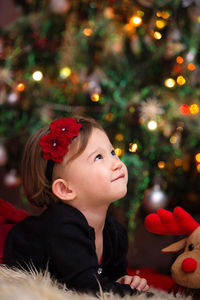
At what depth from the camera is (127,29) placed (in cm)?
178

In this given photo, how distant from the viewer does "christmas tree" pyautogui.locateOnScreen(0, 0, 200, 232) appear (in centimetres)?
161

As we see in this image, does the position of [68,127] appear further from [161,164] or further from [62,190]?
[161,164]

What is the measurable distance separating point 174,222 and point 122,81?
0.87 metres

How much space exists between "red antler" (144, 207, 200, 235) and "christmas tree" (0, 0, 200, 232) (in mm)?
583

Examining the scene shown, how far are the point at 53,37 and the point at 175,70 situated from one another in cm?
60

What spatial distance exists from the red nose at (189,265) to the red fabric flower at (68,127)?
39 centimetres

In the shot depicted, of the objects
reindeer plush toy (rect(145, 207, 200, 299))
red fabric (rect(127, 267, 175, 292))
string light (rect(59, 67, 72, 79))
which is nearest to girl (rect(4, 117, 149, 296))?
reindeer plush toy (rect(145, 207, 200, 299))

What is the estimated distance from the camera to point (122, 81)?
1684 mm

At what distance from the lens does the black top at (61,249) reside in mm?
871

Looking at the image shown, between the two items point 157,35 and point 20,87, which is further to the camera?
point 20,87

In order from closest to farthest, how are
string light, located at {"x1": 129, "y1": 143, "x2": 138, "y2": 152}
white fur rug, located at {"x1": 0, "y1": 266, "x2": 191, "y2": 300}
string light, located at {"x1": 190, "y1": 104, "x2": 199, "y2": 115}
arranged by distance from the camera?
white fur rug, located at {"x1": 0, "y1": 266, "x2": 191, "y2": 300}
string light, located at {"x1": 129, "y1": 143, "x2": 138, "y2": 152}
string light, located at {"x1": 190, "y1": 104, "x2": 199, "y2": 115}

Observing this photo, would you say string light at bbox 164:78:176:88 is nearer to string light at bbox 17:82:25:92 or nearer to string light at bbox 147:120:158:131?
string light at bbox 147:120:158:131

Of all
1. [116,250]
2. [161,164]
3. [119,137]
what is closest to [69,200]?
[116,250]

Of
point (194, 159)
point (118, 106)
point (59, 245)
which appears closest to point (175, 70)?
point (118, 106)
